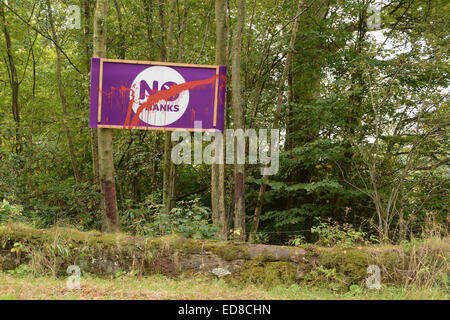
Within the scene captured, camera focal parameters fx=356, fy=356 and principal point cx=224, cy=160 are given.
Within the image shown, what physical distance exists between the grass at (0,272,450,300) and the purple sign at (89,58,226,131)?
7.87 feet

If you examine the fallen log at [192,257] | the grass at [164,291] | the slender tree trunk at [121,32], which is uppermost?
the slender tree trunk at [121,32]

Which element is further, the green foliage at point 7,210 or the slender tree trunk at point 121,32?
the slender tree trunk at point 121,32

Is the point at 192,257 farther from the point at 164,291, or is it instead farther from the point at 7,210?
the point at 7,210

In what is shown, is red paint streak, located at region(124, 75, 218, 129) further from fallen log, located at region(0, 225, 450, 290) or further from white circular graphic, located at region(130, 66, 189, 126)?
fallen log, located at region(0, 225, 450, 290)

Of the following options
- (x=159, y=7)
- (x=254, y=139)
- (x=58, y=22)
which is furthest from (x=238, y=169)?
(x=58, y=22)

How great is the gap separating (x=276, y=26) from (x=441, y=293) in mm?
7888

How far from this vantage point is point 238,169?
754 cm

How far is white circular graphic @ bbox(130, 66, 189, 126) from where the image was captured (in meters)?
5.73

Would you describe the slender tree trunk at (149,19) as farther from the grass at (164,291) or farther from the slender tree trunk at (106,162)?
the grass at (164,291)

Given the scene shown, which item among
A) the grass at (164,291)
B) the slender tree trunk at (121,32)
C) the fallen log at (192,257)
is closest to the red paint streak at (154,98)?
the fallen log at (192,257)

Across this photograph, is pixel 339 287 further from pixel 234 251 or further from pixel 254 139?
pixel 254 139

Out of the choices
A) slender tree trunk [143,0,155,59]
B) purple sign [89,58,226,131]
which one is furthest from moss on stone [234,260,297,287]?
slender tree trunk [143,0,155,59]

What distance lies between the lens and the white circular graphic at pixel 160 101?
18.8 feet

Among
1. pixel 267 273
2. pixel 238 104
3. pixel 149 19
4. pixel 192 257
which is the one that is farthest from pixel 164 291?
pixel 149 19
